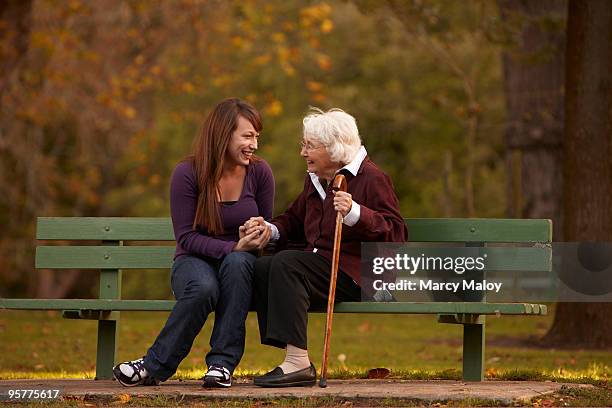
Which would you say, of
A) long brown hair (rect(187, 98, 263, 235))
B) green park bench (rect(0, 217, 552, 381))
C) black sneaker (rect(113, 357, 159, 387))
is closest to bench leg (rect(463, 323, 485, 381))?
green park bench (rect(0, 217, 552, 381))

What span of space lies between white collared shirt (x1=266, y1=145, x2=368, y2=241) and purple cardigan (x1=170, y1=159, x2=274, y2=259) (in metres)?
0.17

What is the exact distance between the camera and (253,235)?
657 cm

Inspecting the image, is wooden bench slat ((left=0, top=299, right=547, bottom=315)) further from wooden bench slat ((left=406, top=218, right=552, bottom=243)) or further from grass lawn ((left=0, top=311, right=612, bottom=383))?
grass lawn ((left=0, top=311, right=612, bottom=383))

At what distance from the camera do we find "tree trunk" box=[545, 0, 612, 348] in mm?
9883

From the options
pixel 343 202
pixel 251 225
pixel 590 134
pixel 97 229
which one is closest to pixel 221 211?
pixel 251 225

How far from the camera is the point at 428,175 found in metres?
25.4

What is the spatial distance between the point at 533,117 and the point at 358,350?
396cm

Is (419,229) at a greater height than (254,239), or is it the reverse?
(419,229)

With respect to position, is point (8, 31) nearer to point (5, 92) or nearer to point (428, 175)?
point (5, 92)

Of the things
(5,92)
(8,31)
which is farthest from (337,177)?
(5,92)

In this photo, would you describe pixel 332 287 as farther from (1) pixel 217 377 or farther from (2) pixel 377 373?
(2) pixel 377 373

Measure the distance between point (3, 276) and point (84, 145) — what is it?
4583 millimetres

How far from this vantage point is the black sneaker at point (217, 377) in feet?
20.7

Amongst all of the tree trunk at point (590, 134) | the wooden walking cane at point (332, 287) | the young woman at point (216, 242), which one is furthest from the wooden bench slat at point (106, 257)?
the tree trunk at point (590, 134)
